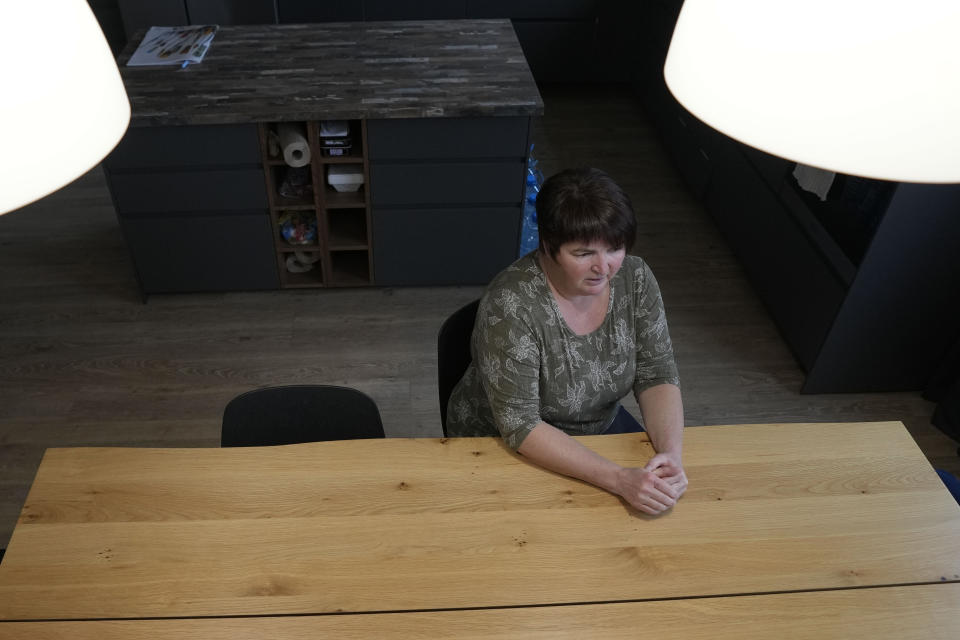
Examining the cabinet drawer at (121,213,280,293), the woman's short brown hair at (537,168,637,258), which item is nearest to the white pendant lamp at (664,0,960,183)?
the woman's short brown hair at (537,168,637,258)

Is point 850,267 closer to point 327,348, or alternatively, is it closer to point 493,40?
point 493,40

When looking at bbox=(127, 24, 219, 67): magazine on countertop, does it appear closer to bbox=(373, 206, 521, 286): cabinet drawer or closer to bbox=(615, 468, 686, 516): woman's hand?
bbox=(373, 206, 521, 286): cabinet drawer

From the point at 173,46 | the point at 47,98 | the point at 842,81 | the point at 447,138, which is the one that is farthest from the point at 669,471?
the point at 173,46

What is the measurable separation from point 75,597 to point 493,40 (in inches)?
104

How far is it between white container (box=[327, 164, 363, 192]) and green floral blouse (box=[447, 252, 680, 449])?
1340 mm

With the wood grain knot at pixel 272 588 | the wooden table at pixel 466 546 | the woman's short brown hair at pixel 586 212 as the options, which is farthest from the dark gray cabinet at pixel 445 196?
the wood grain knot at pixel 272 588

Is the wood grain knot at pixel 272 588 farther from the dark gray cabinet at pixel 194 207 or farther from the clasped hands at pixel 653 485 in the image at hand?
the dark gray cabinet at pixel 194 207

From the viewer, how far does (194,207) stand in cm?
297

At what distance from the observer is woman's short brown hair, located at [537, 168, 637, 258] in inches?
63.6

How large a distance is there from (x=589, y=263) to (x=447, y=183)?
1.47m

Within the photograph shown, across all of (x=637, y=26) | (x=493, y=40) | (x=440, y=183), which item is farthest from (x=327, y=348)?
(x=637, y=26)

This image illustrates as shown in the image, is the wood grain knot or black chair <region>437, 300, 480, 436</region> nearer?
the wood grain knot

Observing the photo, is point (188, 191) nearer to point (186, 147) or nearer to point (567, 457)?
point (186, 147)

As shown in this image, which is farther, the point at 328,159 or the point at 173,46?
the point at 173,46
